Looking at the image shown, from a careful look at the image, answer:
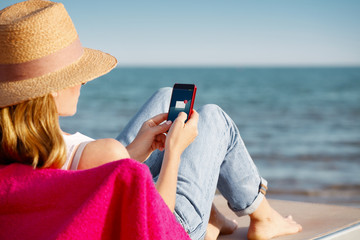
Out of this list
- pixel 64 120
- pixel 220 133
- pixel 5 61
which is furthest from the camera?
pixel 64 120

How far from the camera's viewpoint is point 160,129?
69.2 inches

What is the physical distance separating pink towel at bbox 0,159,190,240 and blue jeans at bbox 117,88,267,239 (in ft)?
1.94

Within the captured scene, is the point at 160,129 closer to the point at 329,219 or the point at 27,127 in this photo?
the point at 27,127

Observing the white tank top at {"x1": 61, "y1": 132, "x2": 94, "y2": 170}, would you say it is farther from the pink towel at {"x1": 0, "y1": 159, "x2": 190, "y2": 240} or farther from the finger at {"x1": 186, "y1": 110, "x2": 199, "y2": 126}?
the finger at {"x1": 186, "y1": 110, "x2": 199, "y2": 126}

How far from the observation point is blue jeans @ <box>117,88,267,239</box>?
1836mm

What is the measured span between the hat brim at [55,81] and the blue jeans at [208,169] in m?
0.57

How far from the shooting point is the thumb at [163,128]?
67.4 inches

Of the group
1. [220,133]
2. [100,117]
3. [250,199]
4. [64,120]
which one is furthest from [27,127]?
[100,117]

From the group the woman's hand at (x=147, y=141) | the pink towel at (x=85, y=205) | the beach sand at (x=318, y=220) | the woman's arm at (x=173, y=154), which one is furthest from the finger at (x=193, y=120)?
the beach sand at (x=318, y=220)

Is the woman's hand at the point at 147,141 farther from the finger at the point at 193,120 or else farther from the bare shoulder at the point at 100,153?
the bare shoulder at the point at 100,153

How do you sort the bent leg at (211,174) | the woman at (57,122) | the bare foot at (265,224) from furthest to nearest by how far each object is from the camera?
the bare foot at (265,224) < the bent leg at (211,174) < the woman at (57,122)

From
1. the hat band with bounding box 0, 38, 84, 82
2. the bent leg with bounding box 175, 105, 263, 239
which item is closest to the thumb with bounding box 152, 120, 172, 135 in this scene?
the bent leg with bounding box 175, 105, 263, 239

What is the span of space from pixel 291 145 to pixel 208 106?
5.37m

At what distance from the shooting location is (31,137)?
125cm
